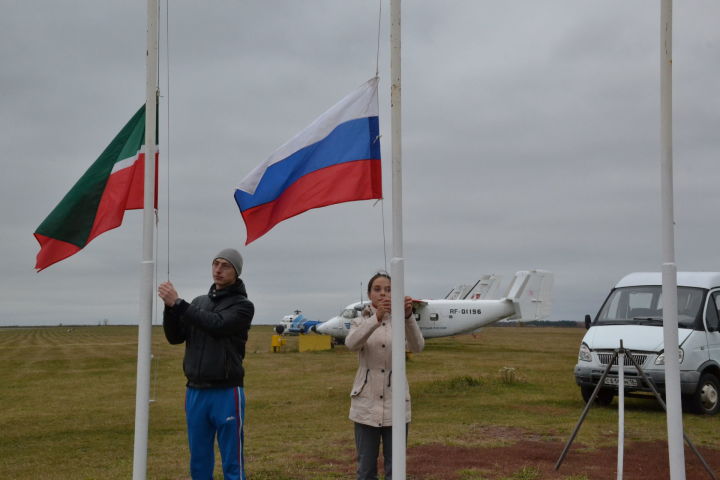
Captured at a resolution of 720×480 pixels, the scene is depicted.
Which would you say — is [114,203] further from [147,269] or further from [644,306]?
[644,306]

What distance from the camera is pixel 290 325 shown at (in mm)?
54594

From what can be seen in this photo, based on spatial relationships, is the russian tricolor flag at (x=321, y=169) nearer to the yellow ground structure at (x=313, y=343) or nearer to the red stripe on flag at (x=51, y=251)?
the red stripe on flag at (x=51, y=251)

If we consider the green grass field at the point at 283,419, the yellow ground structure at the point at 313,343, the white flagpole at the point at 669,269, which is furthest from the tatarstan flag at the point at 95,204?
the yellow ground structure at the point at 313,343

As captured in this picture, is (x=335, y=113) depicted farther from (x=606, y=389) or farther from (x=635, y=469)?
(x=606, y=389)

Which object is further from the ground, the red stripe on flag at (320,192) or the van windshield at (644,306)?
the red stripe on flag at (320,192)

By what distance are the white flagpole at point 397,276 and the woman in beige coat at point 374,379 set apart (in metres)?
0.37

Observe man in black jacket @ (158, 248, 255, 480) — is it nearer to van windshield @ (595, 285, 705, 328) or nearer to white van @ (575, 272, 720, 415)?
white van @ (575, 272, 720, 415)

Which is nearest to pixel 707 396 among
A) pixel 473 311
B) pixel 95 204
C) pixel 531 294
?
pixel 95 204

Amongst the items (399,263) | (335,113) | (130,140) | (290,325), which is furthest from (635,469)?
(290,325)

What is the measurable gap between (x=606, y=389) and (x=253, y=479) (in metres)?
7.48

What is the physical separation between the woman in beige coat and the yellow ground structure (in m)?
28.1

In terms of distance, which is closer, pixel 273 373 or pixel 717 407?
pixel 717 407

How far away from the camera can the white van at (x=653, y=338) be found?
11.2 metres

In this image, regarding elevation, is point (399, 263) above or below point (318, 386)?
above
